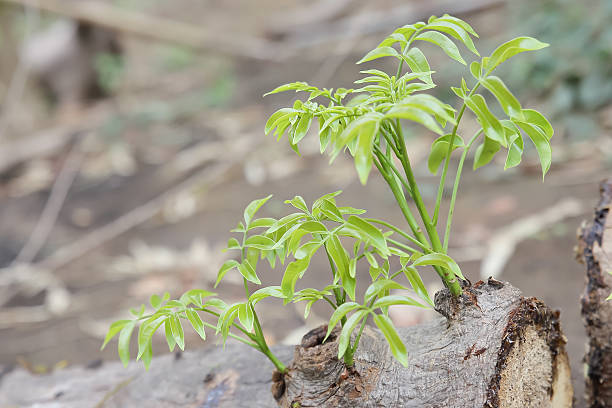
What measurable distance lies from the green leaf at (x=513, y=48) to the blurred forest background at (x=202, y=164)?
1001 millimetres

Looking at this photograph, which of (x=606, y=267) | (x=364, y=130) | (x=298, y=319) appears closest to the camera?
(x=364, y=130)

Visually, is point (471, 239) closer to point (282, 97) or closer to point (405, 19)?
point (282, 97)

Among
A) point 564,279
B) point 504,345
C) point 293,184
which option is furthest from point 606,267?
point 293,184

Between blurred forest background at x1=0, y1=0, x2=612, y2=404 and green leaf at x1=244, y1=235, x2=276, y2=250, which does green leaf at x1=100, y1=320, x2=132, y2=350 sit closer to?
green leaf at x1=244, y1=235, x2=276, y2=250

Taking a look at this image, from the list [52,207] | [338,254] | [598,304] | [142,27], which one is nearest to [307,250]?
[338,254]

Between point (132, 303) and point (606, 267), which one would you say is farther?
point (132, 303)

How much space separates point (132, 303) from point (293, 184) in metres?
1.17

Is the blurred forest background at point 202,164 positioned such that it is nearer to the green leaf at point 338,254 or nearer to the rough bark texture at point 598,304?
the rough bark texture at point 598,304

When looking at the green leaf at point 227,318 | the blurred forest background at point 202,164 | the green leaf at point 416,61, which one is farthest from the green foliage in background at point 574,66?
the green leaf at point 227,318

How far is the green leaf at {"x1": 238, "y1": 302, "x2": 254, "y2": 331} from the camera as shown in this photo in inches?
35.0

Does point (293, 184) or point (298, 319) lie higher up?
point (293, 184)

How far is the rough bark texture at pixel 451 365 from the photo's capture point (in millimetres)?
892

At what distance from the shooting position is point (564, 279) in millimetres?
2062

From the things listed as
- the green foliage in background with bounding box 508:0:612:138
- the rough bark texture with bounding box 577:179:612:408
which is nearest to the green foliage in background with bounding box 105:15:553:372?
the rough bark texture with bounding box 577:179:612:408
